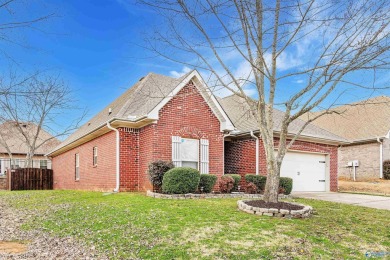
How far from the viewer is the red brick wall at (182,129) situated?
13273 mm

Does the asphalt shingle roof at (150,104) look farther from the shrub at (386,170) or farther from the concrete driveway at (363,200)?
the shrub at (386,170)

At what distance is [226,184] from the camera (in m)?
13.1

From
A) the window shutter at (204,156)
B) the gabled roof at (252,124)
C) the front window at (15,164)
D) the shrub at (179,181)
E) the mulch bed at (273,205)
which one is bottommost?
the front window at (15,164)

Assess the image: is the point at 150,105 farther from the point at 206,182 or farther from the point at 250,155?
the point at 250,155

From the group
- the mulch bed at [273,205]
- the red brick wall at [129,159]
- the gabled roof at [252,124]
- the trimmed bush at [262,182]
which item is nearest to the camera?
the mulch bed at [273,205]

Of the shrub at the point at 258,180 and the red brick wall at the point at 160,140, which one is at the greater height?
the red brick wall at the point at 160,140

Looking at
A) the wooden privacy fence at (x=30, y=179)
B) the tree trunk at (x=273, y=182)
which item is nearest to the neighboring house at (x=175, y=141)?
the tree trunk at (x=273, y=182)

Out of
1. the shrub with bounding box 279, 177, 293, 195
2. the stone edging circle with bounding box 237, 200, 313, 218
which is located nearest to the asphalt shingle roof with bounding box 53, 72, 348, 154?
the shrub with bounding box 279, 177, 293, 195

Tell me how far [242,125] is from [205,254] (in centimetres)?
1191

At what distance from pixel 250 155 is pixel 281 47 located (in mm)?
7255

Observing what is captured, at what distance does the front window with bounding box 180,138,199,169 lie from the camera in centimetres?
1400

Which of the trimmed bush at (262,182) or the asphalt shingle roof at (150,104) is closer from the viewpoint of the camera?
the asphalt shingle roof at (150,104)

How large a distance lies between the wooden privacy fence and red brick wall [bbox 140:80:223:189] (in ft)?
46.0

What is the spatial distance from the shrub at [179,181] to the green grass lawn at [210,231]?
1.71 meters
